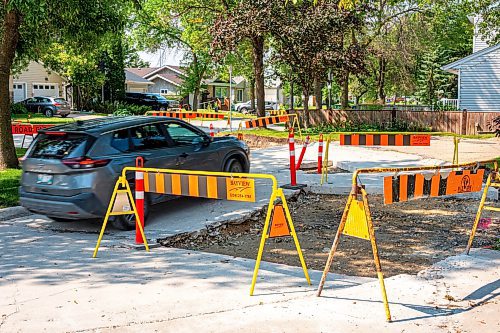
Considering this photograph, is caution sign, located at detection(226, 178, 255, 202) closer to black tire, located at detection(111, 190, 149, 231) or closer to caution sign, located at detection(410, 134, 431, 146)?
black tire, located at detection(111, 190, 149, 231)

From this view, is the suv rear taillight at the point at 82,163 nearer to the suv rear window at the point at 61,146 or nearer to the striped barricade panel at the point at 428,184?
the suv rear window at the point at 61,146

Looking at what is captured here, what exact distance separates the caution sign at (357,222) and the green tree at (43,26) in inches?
347

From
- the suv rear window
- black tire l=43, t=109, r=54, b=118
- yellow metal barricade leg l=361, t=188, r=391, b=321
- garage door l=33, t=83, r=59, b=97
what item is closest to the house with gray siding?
garage door l=33, t=83, r=59, b=97

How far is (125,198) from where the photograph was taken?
7883 mm

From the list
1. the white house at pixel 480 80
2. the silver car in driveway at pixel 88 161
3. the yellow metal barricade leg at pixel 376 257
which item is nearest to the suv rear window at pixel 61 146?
the silver car in driveway at pixel 88 161

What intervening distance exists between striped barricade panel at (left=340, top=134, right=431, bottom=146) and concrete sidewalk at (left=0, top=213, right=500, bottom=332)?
5885 mm

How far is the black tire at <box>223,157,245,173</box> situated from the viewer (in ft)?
36.4

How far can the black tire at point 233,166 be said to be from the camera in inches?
437

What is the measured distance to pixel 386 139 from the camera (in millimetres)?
12820

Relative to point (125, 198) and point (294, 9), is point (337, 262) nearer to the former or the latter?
point (125, 198)

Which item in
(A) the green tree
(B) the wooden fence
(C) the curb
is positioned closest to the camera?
(C) the curb

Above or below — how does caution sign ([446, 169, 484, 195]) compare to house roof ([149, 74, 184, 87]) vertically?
below

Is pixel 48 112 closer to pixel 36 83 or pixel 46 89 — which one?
pixel 36 83

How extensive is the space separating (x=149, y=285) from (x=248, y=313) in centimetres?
140
